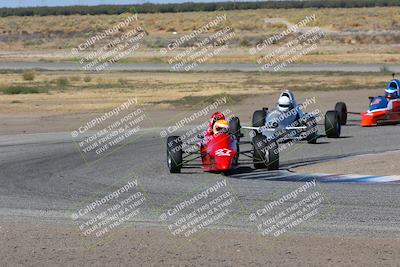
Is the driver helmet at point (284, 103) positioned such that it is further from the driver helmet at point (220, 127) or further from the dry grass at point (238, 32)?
the dry grass at point (238, 32)

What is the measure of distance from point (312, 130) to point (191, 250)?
478 inches

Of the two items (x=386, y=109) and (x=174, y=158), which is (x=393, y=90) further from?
(x=174, y=158)

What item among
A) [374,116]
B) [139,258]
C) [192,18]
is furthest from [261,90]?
[192,18]

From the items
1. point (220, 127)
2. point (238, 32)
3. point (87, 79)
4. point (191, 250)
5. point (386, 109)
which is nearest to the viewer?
point (191, 250)

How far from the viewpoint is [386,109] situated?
1104 inches

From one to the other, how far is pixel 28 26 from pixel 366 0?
169 feet

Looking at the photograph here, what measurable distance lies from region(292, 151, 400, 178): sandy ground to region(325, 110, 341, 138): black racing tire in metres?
4.15

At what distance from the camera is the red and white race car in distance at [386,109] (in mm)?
28000

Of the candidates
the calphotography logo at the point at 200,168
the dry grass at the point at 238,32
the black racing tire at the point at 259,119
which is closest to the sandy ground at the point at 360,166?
the calphotography logo at the point at 200,168

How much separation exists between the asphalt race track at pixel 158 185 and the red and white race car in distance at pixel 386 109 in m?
2.17

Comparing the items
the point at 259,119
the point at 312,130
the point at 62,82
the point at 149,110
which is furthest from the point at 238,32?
the point at 312,130

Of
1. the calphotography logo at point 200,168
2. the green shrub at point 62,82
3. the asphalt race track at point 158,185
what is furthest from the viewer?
the green shrub at point 62,82

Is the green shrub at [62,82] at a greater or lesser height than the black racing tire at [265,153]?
greater

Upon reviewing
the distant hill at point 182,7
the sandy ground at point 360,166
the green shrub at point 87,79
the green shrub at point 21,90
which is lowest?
the sandy ground at point 360,166
